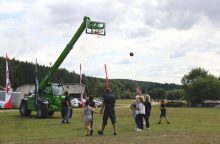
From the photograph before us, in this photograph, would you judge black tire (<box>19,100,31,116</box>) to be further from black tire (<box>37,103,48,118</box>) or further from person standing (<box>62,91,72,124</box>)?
person standing (<box>62,91,72,124</box>)

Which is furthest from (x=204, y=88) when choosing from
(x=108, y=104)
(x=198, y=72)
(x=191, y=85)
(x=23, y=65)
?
(x=108, y=104)

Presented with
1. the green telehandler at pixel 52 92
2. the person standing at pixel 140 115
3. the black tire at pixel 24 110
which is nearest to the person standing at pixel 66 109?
the green telehandler at pixel 52 92

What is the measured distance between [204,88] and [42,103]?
63145 millimetres

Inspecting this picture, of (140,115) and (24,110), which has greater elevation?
(140,115)

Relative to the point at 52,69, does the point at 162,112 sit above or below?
below

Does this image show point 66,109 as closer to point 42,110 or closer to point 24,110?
point 42,110

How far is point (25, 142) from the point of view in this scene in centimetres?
1650

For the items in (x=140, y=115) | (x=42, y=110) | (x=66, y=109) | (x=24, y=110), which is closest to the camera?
(x=140, y=115)

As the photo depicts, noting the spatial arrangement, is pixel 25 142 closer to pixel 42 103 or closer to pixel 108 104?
pixel 108 104

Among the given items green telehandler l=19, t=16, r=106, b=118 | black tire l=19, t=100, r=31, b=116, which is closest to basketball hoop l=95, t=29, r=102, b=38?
green telehandler l=19, t=16, r=106, b=118

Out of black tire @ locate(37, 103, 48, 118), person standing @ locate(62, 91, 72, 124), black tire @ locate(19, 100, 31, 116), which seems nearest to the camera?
person standing @ locate(62, 91, 72, 124)

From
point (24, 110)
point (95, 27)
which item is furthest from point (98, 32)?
point (24, 110)

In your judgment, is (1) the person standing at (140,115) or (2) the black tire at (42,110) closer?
(1) the person standing at (140,115)

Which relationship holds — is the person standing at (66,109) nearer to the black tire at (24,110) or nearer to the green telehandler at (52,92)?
the green telehandler at (52,92)
